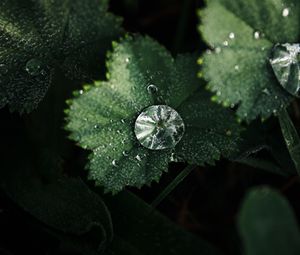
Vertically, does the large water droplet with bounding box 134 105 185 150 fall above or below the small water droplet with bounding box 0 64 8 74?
above

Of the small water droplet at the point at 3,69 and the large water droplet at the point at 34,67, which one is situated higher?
the large water droplet at the point at 34,67

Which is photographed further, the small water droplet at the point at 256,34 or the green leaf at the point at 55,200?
the green leaf at the point at 55,200

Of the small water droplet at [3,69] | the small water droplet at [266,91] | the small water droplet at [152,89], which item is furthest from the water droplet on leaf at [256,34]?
the small water droplet at [3,69]

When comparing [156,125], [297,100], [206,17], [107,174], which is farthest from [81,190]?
[297,100]

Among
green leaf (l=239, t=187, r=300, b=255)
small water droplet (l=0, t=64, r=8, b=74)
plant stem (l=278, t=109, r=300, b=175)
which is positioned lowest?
small water droplet (l=0, t=64, r=8, b=74)

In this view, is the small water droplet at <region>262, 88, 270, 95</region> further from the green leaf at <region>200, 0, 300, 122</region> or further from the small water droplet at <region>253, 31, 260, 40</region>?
the small water droplet at <region>253, 31, 260, 40</region>

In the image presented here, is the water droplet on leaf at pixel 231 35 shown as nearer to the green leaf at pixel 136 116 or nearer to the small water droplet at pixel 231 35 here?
the small water droplet at pixel 231 35

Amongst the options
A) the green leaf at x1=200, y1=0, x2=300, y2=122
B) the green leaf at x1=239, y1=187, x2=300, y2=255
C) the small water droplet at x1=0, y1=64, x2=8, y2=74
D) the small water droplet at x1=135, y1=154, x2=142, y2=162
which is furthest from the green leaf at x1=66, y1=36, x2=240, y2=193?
the green leaf at x1=239, y1=187, x2=300, y2=255
